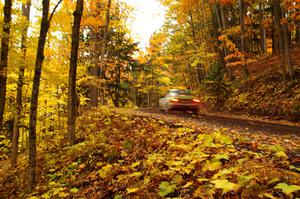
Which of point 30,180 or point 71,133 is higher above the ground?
point 71,133

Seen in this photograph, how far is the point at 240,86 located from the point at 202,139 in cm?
1509

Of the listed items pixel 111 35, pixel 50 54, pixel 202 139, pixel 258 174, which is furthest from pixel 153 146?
pixel 111 35

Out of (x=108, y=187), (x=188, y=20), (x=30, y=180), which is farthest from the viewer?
(x=188, y=20)

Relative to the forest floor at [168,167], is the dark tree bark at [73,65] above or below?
above

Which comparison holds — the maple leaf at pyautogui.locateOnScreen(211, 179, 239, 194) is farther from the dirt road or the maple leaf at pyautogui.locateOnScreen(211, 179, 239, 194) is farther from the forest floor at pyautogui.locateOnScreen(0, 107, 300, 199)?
the dirt road

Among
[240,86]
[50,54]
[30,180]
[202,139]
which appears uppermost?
[50,54]

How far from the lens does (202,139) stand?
7.73m

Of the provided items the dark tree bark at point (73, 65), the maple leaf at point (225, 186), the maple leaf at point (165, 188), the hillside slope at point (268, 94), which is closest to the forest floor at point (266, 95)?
the hillside slope at point (268, 94)

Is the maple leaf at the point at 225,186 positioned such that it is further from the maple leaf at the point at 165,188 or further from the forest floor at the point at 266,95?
the forest floor at the point at 266,95

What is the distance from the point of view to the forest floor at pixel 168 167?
4.66 metres

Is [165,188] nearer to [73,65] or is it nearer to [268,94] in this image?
[73,65]

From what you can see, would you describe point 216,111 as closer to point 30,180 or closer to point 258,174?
point 30,180

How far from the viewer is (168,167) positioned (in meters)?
6.74

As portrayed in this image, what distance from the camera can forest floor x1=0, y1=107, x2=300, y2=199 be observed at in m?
4.66
